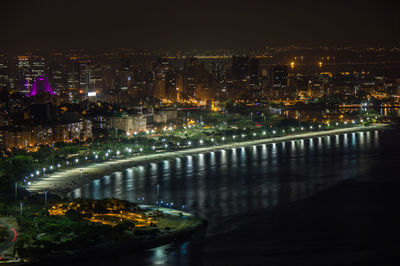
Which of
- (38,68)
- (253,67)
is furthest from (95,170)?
(253,67)

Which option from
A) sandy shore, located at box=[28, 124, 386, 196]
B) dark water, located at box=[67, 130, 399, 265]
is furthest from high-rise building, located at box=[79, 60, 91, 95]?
dark water, located at box=[67, 130, 399, 265]

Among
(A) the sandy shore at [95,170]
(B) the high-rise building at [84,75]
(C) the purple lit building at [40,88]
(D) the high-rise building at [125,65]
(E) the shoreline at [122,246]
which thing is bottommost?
(E) the shoreline at [122,246]

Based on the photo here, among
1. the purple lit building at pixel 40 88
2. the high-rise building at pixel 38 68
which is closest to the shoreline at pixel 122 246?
the purple lit building at pixel 40 88

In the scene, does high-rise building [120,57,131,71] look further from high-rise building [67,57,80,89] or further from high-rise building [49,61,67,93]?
high-rise building [49,61,67,93]

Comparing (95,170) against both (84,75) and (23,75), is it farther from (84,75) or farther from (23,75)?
(84,75)

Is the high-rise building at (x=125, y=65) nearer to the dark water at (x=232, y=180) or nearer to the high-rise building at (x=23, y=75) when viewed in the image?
the high-rise building at (x=23, y=75)

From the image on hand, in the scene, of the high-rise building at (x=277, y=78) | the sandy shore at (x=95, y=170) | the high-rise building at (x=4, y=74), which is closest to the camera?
the sandy shore at (x=95, y=170)

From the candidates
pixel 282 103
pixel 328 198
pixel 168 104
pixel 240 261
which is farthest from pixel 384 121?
pixel 240 261

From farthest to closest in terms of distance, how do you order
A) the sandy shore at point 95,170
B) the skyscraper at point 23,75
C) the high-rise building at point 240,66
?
the high-rise building at point 240,66 → the skyscraper at point 23,75 → the sandy shore at point 95,170
